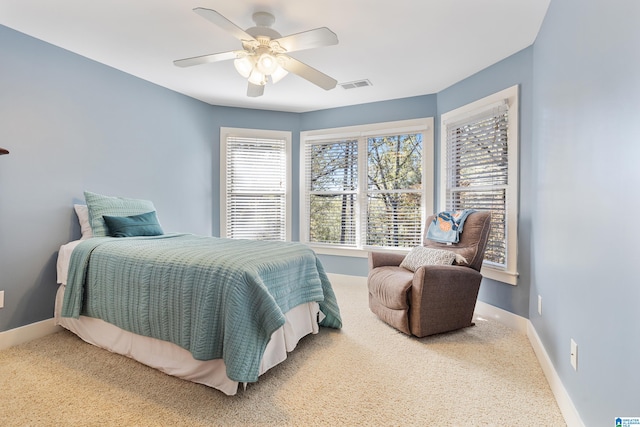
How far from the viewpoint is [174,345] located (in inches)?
80.7

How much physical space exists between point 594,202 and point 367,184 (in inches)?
123

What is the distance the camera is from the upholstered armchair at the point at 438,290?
8.48ft

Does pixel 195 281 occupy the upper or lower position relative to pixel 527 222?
lower

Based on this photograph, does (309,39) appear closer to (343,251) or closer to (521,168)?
(521,168)

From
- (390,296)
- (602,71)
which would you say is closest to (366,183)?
(390,296)

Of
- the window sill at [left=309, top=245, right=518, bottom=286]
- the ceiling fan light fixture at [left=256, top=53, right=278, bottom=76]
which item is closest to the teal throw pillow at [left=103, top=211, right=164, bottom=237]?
the ceiling fan light fixture at [left=256, top=53, right=278, bottom=76]

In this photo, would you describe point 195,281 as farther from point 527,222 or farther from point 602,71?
point 527,222

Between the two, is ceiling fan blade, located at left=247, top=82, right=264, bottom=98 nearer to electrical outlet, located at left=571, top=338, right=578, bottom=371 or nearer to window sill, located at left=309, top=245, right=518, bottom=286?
window sill, located at left=309, top=245, right=518, bottom=286

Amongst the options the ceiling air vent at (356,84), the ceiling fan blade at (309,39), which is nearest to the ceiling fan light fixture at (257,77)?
the ceiling fan blade at (309,39)

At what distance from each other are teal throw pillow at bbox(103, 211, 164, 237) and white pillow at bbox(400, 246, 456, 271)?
7.94 feet

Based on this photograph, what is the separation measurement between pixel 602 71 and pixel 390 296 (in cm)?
199

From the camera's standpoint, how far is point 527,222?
2832 mm

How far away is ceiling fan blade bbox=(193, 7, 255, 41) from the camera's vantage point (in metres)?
1.84

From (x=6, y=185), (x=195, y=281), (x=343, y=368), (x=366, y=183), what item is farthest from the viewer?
(x=366, y=183)
